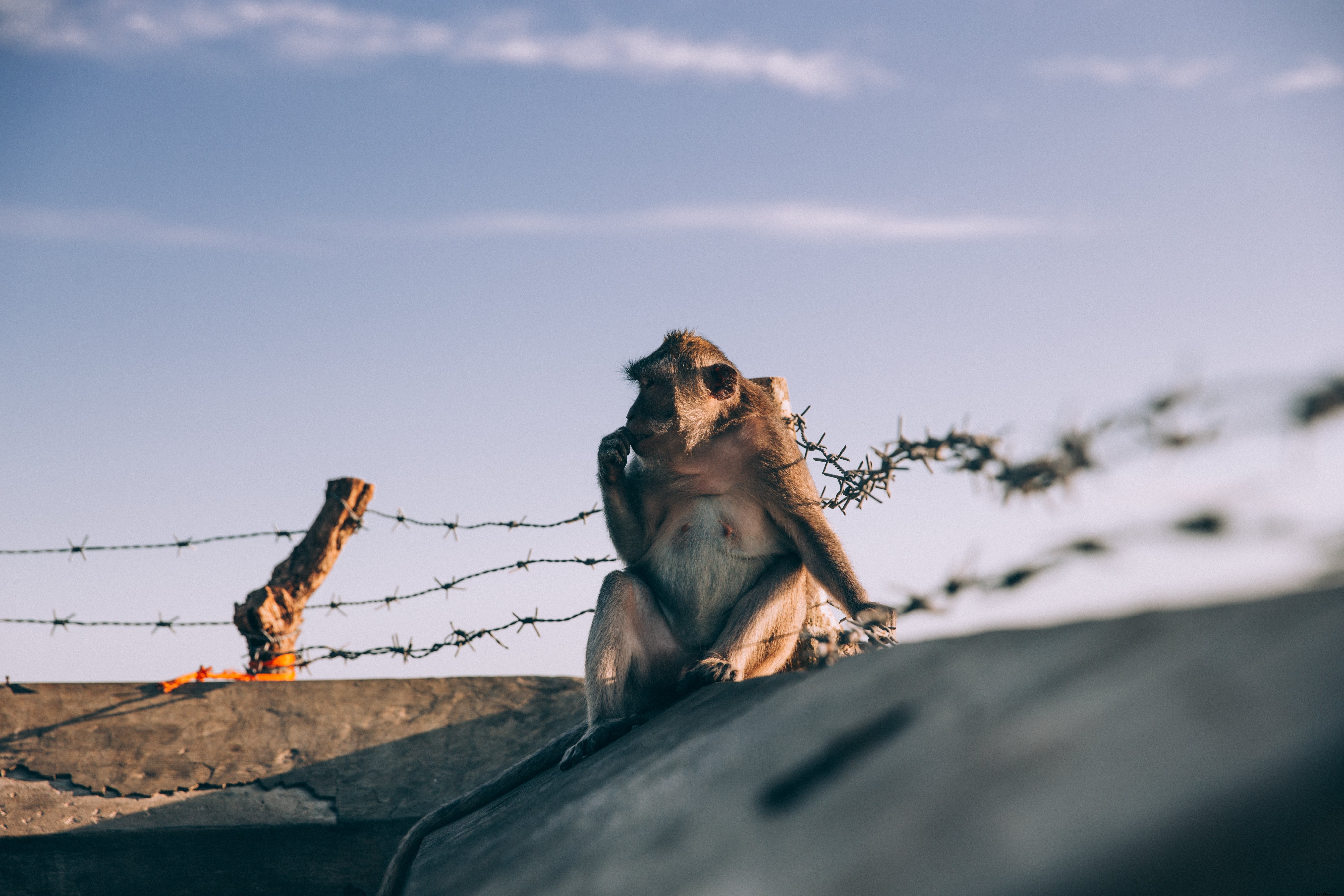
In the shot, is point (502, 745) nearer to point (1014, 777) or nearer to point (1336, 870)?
point (1014, 777)

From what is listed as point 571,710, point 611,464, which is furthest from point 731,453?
point 571,710

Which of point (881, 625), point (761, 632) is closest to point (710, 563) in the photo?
point (761, 632)

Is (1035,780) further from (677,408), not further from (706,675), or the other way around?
(677,408)

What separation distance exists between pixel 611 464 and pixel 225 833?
203 centimetres

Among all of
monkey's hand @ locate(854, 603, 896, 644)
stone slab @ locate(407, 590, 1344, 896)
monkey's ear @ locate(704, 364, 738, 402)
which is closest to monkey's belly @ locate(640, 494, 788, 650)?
monkey's ear @ locate(704, 364, 738, 402)

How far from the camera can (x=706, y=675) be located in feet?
9.09

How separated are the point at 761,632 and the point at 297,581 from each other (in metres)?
2.35

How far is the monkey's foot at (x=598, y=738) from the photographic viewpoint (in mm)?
2654

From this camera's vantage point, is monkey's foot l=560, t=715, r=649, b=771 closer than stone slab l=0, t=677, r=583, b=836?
Yes

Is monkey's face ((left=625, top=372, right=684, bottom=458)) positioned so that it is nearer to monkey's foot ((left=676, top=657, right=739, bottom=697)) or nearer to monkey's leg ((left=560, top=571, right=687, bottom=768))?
monkey's leg ((left=560, top=571, right=687, bottom=768))

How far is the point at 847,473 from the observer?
248 cm

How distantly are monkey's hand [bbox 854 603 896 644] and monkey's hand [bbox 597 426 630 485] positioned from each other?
1235mm

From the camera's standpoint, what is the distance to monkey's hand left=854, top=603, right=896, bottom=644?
185 centimetres

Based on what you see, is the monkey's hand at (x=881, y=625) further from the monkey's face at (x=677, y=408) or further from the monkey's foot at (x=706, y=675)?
the monkey's face at (x=677, y=408)
